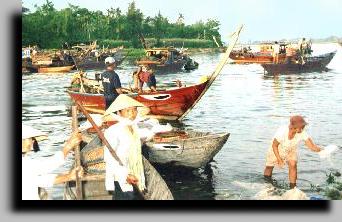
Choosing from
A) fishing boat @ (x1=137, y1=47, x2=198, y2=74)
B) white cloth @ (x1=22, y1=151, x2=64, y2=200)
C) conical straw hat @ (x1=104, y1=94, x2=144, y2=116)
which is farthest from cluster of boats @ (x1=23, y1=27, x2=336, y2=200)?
white cloth @ (x1=22, y1=151, x2=64, y2=200)

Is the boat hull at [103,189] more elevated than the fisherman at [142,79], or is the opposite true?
the fisherman at [142,79]

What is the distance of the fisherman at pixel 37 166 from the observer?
12.6ft

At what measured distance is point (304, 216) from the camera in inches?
180

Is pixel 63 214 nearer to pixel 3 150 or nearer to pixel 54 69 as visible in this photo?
pixel 3 150

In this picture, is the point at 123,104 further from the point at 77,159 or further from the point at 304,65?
the point at 304,65

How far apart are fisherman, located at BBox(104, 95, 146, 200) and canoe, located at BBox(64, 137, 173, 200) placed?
1.33ft

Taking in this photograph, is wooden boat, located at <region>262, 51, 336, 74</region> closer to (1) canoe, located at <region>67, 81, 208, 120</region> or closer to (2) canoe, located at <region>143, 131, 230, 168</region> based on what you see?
(1) canoe, located at <region>67, 81, 208, 120</region>

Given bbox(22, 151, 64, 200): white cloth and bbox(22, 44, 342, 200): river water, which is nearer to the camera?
bbox(22, 151, 64, 200): white cloth

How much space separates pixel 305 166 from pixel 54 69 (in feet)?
21.1

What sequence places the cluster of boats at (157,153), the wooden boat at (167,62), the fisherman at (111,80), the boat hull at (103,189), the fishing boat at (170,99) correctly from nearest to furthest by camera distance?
the boat hull at (103,189) → the cluster of boats at (157,153) → the fisherman at (111,80) → the fishing boat at (170,99) → the wooden boat at (167,62)

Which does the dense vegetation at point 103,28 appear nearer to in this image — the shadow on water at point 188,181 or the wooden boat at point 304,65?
the shadow on water at point 188,181

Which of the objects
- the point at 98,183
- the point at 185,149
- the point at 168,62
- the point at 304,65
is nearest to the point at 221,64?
the point at 185,149

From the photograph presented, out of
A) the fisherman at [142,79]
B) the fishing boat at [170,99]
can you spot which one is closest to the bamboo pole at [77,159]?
the fishing boat at [170,99]

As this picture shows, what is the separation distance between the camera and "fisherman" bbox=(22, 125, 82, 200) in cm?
383
